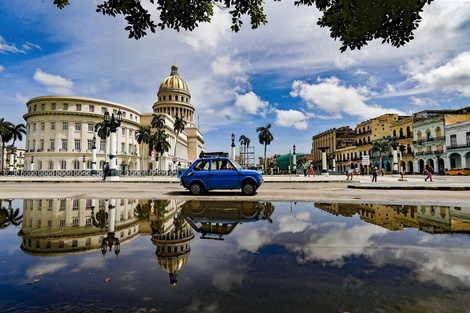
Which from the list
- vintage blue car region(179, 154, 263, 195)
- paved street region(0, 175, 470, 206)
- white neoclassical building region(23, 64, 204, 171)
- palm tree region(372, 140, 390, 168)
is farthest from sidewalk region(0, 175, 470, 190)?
palm tree region(372, 140, 390, 168)

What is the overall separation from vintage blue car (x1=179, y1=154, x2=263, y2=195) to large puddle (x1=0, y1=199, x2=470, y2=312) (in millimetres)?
5361

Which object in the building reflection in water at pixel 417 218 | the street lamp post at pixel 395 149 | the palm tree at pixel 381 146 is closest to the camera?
the building reflection in water at pixel 417 218

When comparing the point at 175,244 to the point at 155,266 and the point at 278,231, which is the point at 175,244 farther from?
the point at 278,231

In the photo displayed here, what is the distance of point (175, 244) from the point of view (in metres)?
3.48

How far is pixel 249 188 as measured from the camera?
10.5 metres

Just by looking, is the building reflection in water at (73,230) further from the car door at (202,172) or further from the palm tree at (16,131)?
the palm tree at (16,131)

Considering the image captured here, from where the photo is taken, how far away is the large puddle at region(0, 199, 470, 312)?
6.46ft

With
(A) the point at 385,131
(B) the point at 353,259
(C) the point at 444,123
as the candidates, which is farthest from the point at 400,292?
(A) the point at 385,131

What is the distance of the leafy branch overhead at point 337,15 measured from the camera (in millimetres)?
4168

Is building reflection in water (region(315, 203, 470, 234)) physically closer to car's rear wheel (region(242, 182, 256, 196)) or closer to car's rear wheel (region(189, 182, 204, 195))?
car's rear wheel (region(242, 182, 256, 196))

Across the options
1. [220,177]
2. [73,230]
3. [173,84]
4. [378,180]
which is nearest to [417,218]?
[220,177]

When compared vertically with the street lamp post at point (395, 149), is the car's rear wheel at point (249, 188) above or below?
below

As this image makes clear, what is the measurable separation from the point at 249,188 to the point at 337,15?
723 centimetres

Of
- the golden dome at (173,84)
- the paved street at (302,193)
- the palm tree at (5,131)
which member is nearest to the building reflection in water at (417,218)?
the paved street at (302,193)
